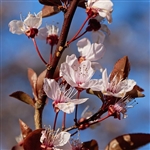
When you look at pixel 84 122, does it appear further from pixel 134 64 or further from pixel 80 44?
pixel 134 64

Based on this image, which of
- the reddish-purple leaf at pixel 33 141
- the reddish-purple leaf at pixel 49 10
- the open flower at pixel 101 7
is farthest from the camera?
the reddish-purple leaf at pixel 49 10

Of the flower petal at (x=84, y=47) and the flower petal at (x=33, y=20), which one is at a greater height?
the flower petal at (x=33, y=20)

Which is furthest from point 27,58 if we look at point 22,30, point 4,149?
point 22,30

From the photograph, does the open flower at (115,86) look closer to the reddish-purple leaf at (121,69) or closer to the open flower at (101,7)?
the reddish-purple leaf at (121,69)

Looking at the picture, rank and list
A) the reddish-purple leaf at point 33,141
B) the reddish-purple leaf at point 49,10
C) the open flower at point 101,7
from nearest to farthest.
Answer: the reddish-purple leaf at point 33,141
the open flower at point 101,7
the reddish-purple leaf at point 49,10

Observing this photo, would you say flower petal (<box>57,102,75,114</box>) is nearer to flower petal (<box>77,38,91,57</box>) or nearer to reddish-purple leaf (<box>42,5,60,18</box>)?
flower petal (<box>77,38,91,57</box>)

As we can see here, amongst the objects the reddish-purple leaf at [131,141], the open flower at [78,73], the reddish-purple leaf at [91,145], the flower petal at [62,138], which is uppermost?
the open flower at [78,73]

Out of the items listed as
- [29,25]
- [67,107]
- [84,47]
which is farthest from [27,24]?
[67,107]

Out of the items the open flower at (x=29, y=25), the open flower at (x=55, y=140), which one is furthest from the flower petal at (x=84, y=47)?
the open flower at (x=55, y=140)
